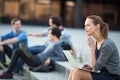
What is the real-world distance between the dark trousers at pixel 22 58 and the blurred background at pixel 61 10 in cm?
2406

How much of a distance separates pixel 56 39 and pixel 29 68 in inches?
36.7

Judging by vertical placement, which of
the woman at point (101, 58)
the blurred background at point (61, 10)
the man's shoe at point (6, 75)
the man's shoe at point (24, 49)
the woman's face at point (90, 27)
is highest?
the woman's face at point (90, 27)

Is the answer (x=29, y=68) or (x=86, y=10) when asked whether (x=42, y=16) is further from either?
(x=29, y=68)

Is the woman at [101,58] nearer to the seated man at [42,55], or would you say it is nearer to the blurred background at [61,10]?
the seated man at [42,55]

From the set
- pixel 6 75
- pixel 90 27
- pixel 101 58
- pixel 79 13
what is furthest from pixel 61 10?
pixel 101 58

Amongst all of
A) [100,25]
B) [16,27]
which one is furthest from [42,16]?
[100,25]

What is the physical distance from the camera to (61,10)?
36219mm

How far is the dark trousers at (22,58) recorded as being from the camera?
898 cm

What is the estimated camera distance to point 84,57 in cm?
998

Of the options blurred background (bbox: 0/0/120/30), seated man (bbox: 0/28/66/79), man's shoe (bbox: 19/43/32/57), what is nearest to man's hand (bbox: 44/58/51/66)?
seated man (bbox: 0/28/66/79)

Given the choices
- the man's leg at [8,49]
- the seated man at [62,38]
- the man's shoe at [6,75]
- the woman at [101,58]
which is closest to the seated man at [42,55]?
the man's shoe at [6,75]

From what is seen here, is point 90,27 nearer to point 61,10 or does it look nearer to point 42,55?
point 42,55

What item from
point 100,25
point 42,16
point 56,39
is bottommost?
point 42,16

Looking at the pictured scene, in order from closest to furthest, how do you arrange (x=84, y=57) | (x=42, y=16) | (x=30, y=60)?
1. (x=30, y=60)
2. (x=84, y=57)
3. (x=42, y=16)
